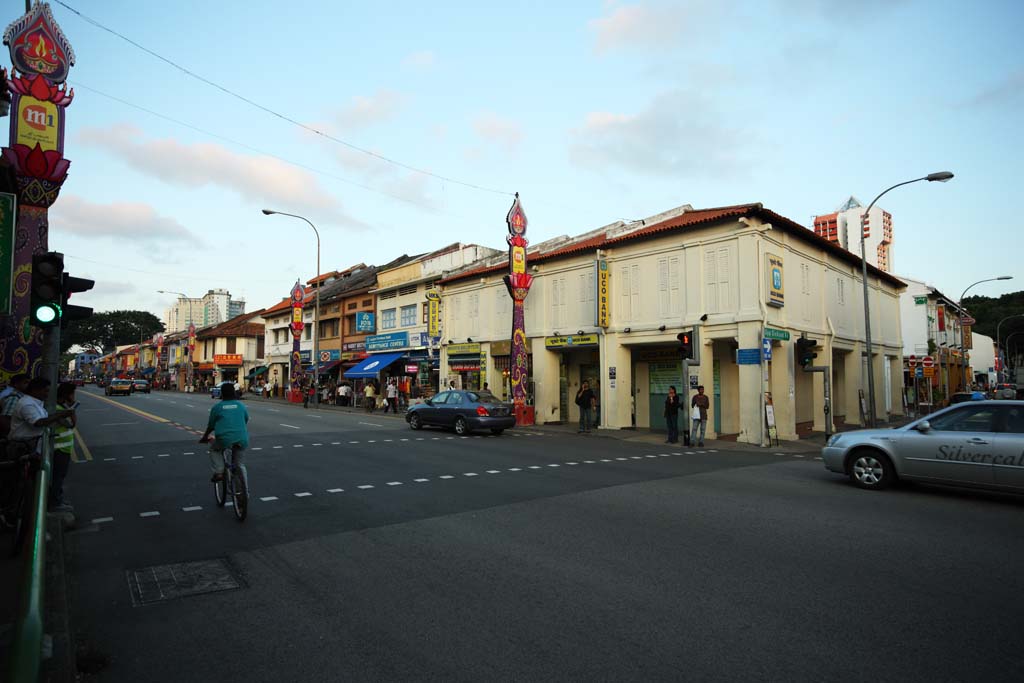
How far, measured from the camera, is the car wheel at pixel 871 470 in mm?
9305

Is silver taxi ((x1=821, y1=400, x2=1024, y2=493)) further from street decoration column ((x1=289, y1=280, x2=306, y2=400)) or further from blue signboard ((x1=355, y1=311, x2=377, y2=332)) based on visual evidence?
street decoration column ((x1=289, y1=280, x2=306, y2=400))

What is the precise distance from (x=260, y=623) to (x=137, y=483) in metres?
7.33

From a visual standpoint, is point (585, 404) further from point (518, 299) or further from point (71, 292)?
point (71, 292)

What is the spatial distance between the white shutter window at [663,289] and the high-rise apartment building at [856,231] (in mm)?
25069

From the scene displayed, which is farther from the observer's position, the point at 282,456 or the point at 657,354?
the point at 657,354

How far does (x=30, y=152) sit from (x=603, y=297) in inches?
666

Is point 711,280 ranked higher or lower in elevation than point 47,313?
higher

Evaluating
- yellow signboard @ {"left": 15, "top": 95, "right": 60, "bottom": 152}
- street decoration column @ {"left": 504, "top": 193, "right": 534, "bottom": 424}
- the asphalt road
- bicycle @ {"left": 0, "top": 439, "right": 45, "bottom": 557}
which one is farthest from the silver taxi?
street decoration column @ {"left": 504, "top": 193, "right": 534, "bottom": 424}

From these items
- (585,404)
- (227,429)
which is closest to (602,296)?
(585,404)

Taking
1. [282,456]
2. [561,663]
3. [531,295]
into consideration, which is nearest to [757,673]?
[561,663]

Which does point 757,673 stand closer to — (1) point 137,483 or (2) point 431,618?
(2) point 431,618

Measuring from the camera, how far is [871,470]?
948cm

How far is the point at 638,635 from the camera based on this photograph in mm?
4039

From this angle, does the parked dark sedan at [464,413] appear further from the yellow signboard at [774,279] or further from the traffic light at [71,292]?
the traffic light at [71,292]
